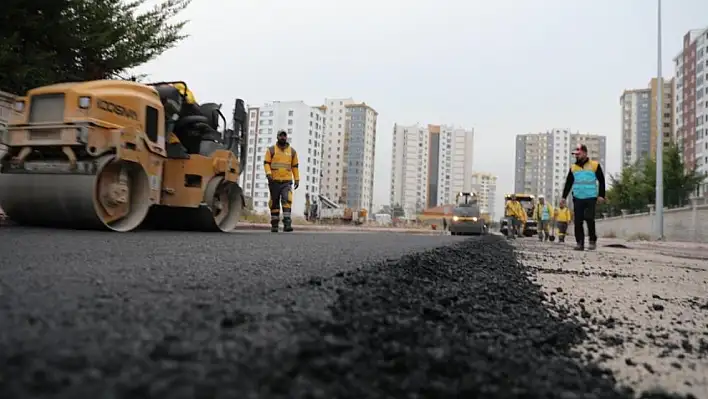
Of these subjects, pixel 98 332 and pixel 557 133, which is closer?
pixel 98 332

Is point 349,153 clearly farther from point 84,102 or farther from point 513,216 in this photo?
point 84,102

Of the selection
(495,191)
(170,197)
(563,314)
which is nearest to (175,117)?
(170,197)

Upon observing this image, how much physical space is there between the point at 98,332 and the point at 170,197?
5.87m

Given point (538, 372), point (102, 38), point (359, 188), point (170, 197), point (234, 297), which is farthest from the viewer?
point (359, 188)

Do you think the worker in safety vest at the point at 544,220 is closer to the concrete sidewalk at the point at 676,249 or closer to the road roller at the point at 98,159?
the concrete sidewalk at the point at 676,249

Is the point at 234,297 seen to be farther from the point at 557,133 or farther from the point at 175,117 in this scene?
the point at 557,133

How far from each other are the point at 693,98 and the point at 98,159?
79364 mm

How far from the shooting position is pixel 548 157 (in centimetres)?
8731

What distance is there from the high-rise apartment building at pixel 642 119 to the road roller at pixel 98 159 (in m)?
86.8

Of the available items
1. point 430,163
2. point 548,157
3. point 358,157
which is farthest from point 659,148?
point 548,157

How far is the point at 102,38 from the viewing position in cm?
896

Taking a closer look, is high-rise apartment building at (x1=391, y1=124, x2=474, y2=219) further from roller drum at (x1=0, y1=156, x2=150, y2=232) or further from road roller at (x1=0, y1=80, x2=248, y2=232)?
roller drum at (x1=0, y1=156, x2=150, y2=232)

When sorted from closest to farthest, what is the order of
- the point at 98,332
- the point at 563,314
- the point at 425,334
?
the point at 98,332
the point at 425,334
the point at 563,314

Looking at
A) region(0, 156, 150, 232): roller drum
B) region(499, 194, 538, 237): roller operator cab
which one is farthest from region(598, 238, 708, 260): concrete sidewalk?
region(499, 194, 538, 237): roller operator cab
